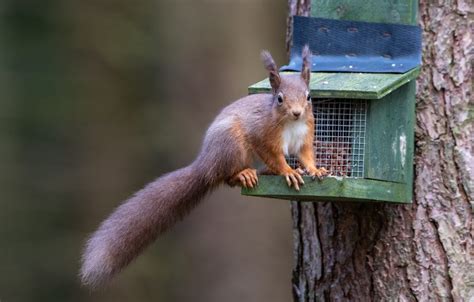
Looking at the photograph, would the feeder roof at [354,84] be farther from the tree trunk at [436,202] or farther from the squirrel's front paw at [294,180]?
the squirrel's front paw at [294,180]

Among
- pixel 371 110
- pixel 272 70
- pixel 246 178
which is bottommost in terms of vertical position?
pixel 246 178

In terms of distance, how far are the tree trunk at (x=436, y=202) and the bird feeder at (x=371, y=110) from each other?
0.13 m

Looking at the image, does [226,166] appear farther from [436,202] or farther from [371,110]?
[436,202]

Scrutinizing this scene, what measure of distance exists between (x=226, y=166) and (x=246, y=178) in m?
0.14

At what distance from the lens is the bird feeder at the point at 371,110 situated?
11.8ft

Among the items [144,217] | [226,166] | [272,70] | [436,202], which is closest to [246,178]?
[226,166]

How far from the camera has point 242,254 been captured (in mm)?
6898

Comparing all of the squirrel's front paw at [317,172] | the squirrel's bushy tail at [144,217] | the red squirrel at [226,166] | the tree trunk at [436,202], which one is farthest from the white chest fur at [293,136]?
the tree trunk at [436,202]

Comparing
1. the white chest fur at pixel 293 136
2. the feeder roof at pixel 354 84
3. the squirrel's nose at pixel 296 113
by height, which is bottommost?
the white chest fur at pixel 293 136

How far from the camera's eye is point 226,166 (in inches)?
142

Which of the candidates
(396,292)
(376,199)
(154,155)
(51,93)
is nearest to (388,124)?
(376,199)

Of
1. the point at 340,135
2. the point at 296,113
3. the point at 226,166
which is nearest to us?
the point at 296,113

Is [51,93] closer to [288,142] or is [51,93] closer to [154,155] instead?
[154,155]

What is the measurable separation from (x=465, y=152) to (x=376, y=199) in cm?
51
